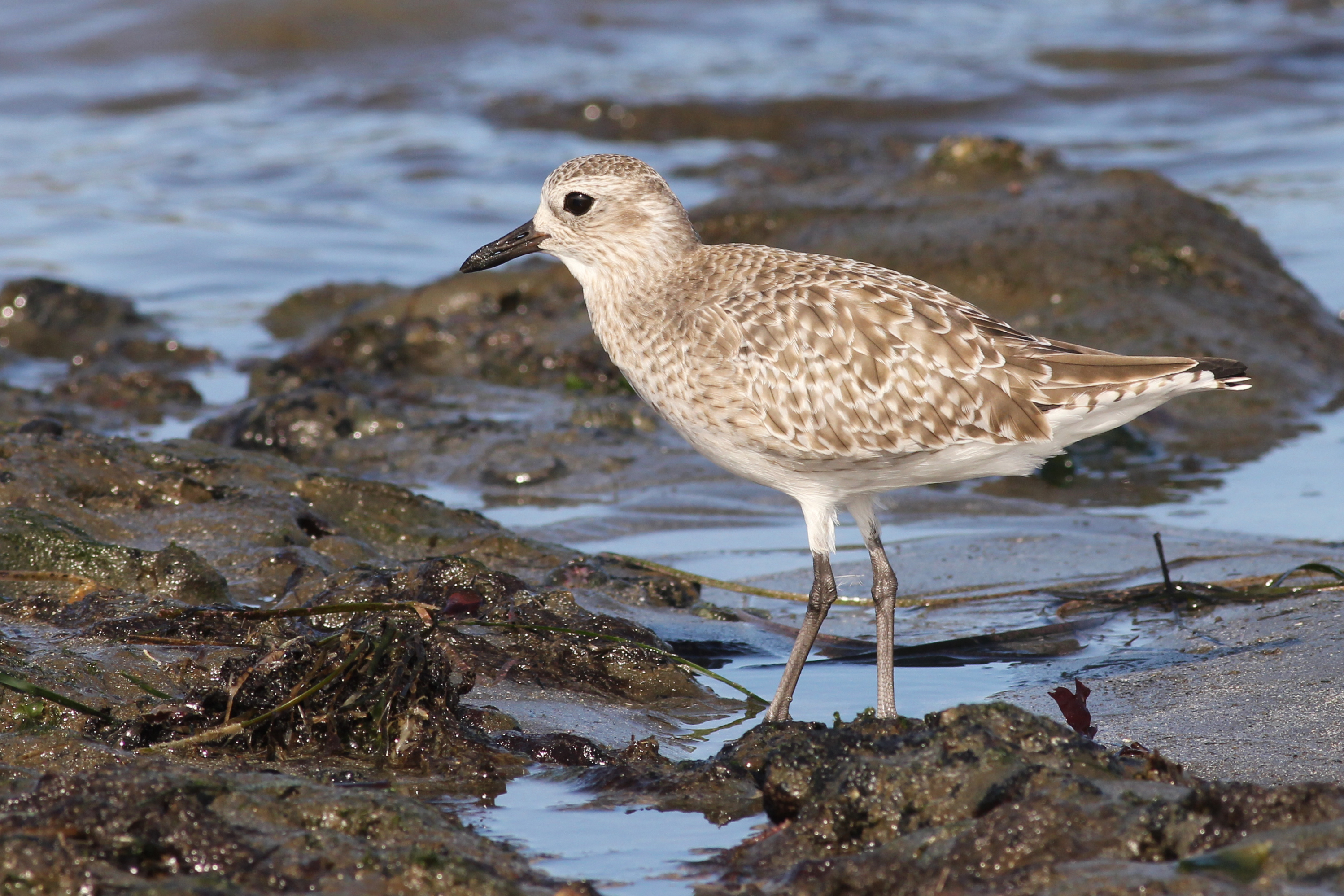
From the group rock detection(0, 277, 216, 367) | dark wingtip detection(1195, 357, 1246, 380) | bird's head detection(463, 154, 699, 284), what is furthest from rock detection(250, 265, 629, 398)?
dark wingtip detection(1195, 357, 1246, 380)

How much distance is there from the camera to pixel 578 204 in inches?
→ 265

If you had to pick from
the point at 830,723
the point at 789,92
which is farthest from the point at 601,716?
the point at 789,92

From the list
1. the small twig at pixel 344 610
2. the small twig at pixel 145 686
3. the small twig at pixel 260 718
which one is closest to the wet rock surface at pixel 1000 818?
the small twig at pixel 260 718

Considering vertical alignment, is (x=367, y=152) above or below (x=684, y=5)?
below

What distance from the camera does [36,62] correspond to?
22047mm

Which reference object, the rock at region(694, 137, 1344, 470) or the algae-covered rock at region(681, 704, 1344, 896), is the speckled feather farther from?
the rock at region(694, 137, 1344, 470)

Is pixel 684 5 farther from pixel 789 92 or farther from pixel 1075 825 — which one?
pixel 1075 825

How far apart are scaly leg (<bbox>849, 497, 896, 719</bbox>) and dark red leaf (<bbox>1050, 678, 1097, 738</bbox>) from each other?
0.61 metres

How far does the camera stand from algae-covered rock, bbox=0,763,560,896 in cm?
375

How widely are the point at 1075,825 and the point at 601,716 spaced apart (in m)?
2.20

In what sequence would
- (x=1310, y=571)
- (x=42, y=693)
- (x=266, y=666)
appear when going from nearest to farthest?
(x=42, y=693)
(x=266, y=666)
(x=1310, y=571)

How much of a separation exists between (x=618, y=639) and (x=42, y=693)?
2113mm

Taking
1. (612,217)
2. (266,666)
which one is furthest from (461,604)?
(612,217)

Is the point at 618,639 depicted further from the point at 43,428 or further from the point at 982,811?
the point at 43,428
